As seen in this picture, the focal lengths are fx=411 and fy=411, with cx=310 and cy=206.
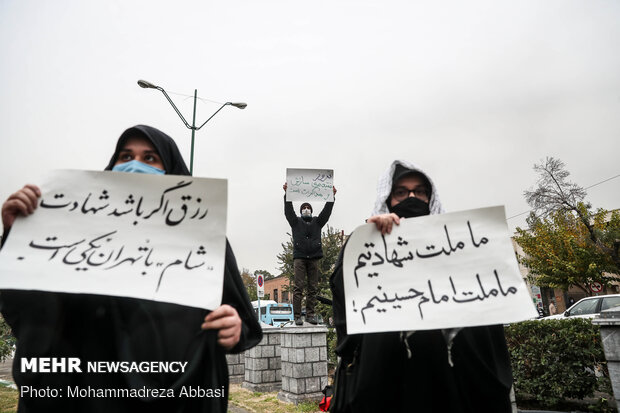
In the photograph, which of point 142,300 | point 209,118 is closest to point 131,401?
point 142,300

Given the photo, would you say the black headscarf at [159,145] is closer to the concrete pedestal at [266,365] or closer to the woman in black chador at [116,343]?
the woman in black chador at [116,343]

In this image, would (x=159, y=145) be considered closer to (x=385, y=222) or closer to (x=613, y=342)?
(x=385, y=222)

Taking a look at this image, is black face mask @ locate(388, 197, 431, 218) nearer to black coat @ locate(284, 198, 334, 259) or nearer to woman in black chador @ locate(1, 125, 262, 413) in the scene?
woman in black chador @ locate(1, 125, 262, 413)

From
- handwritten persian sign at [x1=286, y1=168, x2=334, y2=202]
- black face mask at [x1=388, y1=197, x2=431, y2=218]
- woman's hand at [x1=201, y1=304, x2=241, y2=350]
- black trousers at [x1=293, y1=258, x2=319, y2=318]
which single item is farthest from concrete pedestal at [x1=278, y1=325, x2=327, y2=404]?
woman's hand at [x1=201, y1=304, x2=241, y2=350]

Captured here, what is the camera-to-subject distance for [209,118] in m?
12.6

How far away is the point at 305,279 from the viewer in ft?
25.2

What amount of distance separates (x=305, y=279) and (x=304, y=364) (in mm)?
1497

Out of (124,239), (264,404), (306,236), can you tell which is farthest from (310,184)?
(124,239)

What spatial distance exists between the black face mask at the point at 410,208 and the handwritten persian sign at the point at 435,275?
0.20m

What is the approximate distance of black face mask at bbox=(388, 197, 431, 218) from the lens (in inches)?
90.4

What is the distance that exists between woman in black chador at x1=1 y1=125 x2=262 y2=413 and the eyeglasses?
121 centimetres

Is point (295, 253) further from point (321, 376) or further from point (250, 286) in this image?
point (250, 286)

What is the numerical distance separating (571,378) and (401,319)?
17.9ft

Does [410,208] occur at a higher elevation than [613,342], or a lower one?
higher
